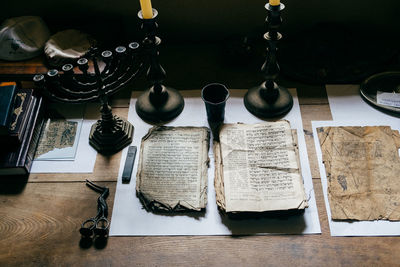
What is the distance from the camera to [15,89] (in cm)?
104

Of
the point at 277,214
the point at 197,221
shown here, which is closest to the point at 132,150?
the point at 197,221

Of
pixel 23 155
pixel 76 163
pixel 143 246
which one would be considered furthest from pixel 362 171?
pixel 23 155

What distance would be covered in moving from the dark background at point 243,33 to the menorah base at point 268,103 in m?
0.08

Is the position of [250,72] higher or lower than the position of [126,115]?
higher

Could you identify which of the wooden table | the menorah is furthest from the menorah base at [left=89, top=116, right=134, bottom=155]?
the wooden table

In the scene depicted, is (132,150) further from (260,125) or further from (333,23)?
(333,23)

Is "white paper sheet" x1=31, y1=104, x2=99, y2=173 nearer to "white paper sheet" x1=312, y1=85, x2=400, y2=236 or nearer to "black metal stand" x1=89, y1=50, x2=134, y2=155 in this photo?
"black metal stand" x1=89, y1=50, x2=134, y2=155

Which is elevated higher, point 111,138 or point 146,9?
point 146,9

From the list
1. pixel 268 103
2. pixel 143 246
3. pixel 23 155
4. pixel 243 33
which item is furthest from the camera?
pixel 243 33

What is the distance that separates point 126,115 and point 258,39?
0.51 metres

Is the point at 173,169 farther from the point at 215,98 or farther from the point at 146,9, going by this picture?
the point at 146,9

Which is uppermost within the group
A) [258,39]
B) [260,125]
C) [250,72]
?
[258,39]

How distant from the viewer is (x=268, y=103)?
3.59ft

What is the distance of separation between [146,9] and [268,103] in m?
0.41
